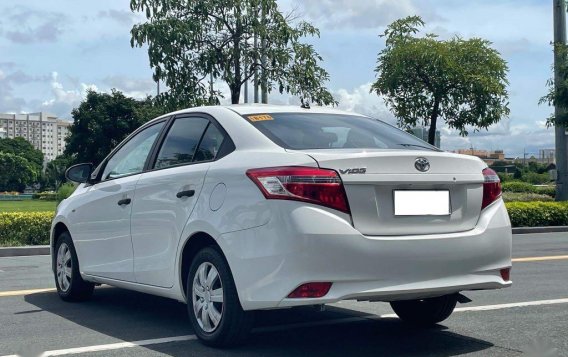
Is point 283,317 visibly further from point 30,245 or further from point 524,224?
point 524,224

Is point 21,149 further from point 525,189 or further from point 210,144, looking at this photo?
point 210,144

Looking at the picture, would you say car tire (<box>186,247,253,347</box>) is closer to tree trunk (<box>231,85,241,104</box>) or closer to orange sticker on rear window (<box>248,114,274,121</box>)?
orange sticker on rear window (<box>248,114,274,121</box>)

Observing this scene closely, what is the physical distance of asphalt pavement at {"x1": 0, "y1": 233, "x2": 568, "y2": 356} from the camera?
16.6ft

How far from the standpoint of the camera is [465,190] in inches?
195

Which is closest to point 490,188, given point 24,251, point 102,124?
point 24,251

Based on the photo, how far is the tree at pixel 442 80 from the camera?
22.5m

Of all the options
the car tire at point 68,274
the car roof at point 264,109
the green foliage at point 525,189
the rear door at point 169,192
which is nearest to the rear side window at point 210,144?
the rear door at point 169,192

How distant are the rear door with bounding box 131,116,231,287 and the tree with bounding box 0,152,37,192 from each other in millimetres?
117611

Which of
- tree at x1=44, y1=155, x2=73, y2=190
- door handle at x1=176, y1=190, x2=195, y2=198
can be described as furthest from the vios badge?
tree at x1=44, y1=155, x2=73, y2=190

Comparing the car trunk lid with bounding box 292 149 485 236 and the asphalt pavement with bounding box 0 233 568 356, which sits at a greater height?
the car trunk lid with bounding box 292 149 485 236

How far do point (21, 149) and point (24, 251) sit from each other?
4843 inches

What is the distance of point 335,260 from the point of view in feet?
14.8

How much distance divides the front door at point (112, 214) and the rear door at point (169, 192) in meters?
0.18

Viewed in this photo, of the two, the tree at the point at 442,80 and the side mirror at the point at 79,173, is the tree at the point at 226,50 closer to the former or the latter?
the tree at the point at 442,80
